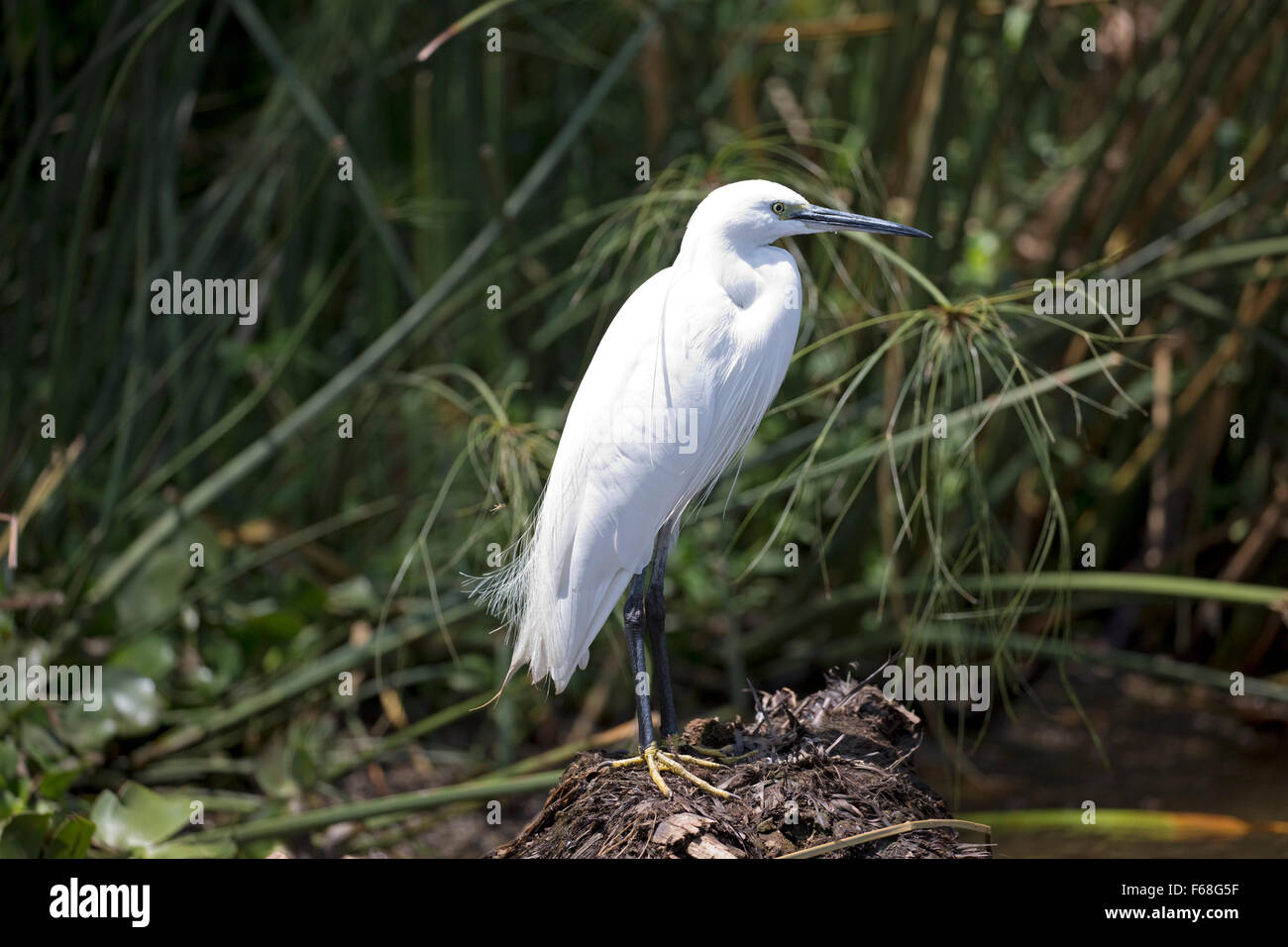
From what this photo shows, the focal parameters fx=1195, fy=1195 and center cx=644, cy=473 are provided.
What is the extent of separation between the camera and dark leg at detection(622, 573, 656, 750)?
1872mm

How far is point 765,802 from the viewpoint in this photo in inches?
70.6

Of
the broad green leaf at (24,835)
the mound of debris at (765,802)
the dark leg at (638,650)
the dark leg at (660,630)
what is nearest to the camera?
the mound of debris at (765,802)

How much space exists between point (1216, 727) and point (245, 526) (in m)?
3.30

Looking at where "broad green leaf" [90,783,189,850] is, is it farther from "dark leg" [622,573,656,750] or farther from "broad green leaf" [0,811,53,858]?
"dark leg" [622,573,656,750]

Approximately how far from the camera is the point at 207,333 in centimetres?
362

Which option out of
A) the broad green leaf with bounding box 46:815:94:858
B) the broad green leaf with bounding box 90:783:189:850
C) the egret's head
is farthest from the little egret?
the broad green leaf with bounding box 90:783:189:850

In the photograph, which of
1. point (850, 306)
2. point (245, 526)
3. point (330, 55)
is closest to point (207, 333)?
point (245, 526)

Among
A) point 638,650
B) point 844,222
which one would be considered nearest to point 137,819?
point 638,650

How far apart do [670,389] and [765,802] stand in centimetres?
66

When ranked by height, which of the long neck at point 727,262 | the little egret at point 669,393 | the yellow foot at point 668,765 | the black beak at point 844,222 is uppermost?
the black beak at point 844,222

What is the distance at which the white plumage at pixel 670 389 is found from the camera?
192 centimetres

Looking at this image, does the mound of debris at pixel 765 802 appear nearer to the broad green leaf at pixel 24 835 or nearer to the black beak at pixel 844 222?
the black beak at pixel 844 222

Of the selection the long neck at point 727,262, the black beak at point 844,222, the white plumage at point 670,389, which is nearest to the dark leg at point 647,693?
the white plumage at point 670,389

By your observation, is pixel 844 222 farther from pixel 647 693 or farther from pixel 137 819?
pixel 137 819
